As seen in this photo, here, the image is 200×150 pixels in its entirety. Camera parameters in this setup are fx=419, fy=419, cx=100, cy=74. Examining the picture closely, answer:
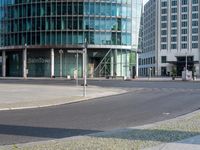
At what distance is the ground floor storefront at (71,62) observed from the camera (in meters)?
92.0

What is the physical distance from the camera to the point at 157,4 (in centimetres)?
18462

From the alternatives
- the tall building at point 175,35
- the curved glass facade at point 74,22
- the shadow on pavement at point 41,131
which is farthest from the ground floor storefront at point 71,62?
the tall building at point 175,35

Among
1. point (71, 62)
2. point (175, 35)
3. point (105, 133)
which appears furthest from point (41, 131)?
point (175, 35)

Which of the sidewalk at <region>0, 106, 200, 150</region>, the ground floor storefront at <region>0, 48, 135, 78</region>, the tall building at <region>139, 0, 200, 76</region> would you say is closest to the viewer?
the sidewalk at <region>0, 106, 200, 150</region>

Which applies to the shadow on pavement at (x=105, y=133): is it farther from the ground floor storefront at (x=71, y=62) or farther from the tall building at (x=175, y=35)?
the tall building at (x=175, y=35)

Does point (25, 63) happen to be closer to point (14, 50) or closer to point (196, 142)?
point (14, 50)

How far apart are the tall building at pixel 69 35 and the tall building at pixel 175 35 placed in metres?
83.5

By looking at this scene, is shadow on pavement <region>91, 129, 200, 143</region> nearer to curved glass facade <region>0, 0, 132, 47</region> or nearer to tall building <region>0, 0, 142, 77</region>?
tall building <region>0, 0, 142, 77</region>

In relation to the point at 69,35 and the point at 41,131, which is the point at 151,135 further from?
the point at 69,35

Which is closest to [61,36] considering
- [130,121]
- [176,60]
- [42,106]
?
[42,106]

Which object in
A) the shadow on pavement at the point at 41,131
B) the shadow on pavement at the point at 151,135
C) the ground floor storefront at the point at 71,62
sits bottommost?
the shadow on pavement at the point at 41,131

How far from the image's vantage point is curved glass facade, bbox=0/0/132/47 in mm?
90250

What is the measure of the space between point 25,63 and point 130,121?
80.2m

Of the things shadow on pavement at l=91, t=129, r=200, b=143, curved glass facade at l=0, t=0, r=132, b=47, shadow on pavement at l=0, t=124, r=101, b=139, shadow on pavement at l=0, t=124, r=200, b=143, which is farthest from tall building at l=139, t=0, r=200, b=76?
shadow on pavement at l=91, t=129, r=200, b=143
